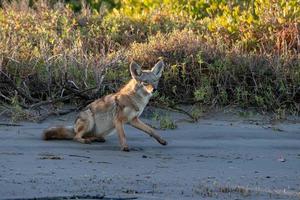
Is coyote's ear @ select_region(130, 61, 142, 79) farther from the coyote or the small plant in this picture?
the small plant

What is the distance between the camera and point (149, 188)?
7.55 meters

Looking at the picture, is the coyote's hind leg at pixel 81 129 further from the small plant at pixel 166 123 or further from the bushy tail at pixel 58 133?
the small plant at pixel 166 123

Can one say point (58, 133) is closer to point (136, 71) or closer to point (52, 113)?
point (136, 71)

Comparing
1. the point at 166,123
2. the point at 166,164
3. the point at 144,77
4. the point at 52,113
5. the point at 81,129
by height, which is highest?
the point at 144,77

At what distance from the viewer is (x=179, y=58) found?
12469mm

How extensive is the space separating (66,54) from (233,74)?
2397 mm

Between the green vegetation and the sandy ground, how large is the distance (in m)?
0.70

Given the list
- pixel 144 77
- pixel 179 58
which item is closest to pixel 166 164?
pixel 144 77

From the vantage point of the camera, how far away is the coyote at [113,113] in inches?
387

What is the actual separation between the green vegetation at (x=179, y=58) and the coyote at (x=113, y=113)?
1425 millimetres

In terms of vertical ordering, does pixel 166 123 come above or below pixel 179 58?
below

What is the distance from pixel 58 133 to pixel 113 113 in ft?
2.21

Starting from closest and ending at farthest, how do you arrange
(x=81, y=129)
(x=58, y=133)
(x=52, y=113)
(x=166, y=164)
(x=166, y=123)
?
1. (x=166, y=164)
2. (x=58, y=133)
3. (x=81, y=129)
4. (x=166, y=123)
5. (x=52, y=113)

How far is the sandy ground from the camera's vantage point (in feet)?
24.3
